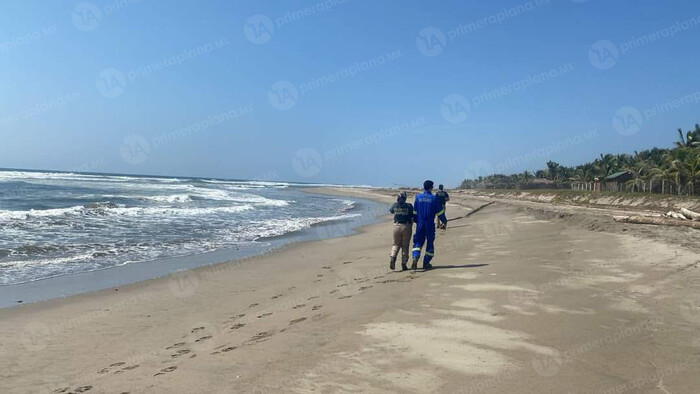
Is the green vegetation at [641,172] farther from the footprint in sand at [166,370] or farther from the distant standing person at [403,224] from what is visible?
the footprint in sand at [166,370]

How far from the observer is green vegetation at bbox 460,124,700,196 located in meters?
41.8

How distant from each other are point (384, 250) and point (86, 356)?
386 inches

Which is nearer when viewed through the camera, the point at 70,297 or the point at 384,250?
the point at 70,297

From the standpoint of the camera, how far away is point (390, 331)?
5246mm

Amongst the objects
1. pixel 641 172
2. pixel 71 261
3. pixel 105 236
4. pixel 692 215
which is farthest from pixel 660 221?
pixel 641 172

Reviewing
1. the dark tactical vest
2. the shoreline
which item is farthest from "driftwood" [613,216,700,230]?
the shoreline

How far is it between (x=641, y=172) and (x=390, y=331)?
6359cm

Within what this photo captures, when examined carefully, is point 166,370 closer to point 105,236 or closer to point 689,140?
point 105,236

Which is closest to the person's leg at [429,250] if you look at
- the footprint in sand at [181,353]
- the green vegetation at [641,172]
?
the footprint in sand at [181,353]

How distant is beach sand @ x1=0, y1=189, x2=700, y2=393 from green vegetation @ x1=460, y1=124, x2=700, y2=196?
39.9m

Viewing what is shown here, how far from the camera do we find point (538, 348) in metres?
4.58

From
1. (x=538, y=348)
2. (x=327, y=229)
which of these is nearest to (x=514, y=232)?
(x=327, y=229)

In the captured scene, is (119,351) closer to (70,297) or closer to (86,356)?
(86,356)

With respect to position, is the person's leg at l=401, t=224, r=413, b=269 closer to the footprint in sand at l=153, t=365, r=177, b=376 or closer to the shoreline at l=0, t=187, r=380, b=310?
the shoreline at l=0, t=187, r=380, b=310
